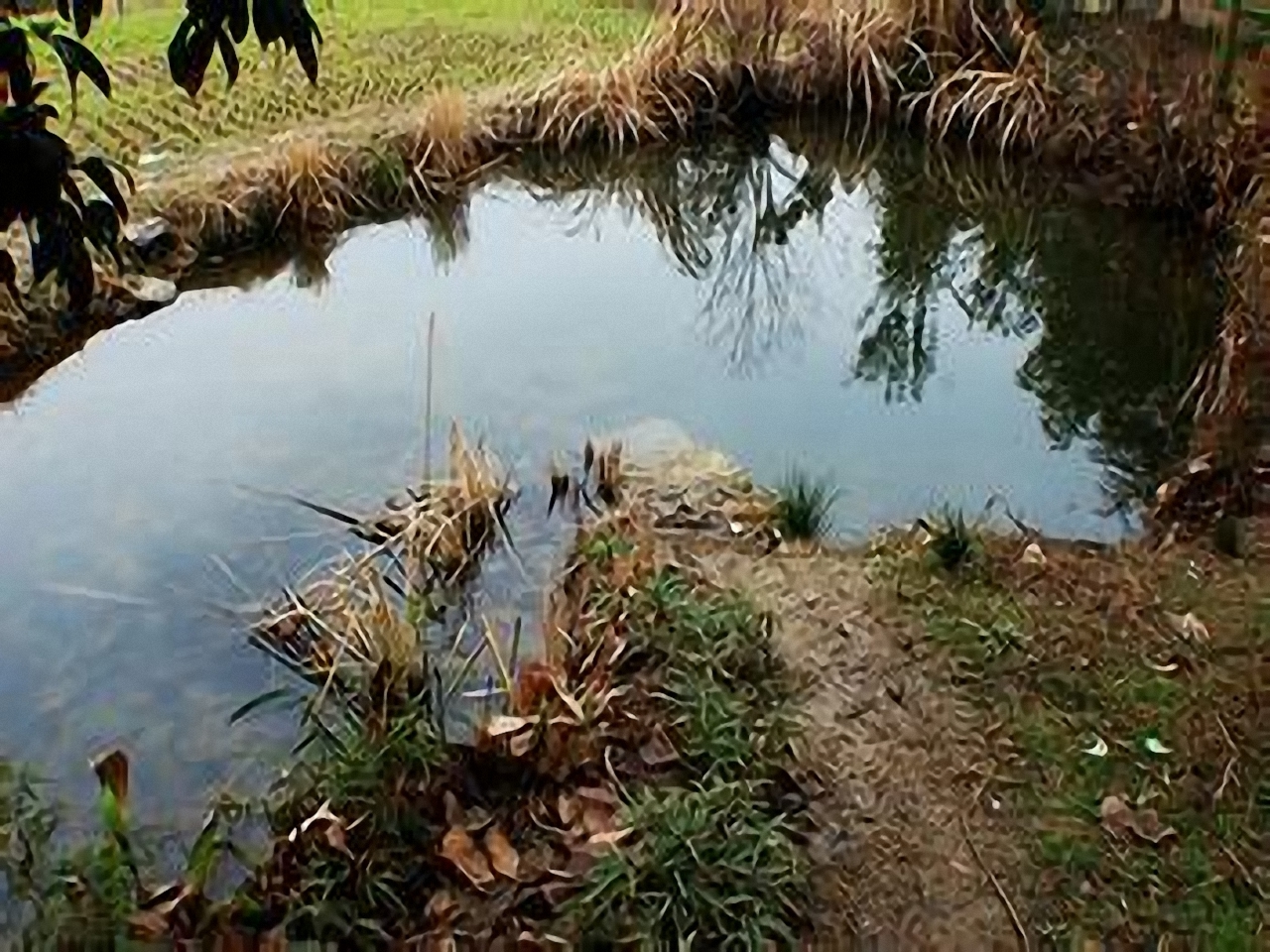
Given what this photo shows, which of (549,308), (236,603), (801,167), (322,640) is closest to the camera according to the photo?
(322,640)

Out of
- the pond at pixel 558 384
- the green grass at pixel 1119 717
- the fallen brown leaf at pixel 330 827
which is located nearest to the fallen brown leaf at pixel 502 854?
the fallen brown leaf at pixel 330 827

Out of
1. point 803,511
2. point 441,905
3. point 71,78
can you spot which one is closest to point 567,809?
point 441,905

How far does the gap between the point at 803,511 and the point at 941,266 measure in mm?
2452

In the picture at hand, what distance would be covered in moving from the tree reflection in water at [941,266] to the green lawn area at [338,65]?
0.70m

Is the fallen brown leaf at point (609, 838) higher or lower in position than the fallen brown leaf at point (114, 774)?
higher

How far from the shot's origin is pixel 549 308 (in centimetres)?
570

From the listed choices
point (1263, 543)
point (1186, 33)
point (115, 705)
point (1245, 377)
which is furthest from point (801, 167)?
point (115, 705)

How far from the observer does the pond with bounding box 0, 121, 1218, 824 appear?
3.83m

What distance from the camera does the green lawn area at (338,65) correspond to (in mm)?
6332

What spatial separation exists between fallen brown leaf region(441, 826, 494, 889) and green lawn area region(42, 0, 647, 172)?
3858mm

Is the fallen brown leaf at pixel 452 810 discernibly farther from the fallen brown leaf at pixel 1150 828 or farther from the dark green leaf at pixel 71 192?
the dark green leaf at pixel 71 192

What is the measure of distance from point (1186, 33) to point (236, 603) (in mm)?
4682

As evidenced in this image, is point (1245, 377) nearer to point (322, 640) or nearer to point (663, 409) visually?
point (663, 409)

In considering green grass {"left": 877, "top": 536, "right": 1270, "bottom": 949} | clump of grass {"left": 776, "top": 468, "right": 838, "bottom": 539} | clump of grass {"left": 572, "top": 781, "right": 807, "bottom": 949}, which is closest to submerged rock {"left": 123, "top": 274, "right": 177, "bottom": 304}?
clump of grass {"left": 776, "top": 468, "right": 838, "bottom": 539}
